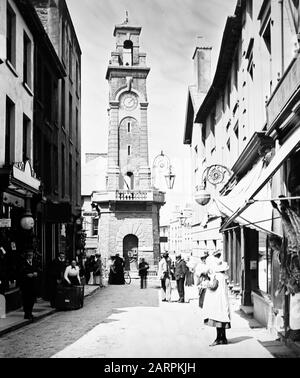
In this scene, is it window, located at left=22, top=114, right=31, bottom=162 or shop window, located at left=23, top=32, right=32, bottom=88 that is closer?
window, located at left=22, top=114, right=31, bottom=162

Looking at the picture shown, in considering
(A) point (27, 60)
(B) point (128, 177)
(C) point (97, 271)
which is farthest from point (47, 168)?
(B) point (128, 177)

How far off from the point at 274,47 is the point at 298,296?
4.98 metres

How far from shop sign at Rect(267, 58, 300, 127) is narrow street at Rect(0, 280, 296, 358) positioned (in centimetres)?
367

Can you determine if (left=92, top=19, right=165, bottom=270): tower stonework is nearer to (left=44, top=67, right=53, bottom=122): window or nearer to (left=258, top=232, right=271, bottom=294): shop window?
(left=44, top=67, right=53, bottom=122): window

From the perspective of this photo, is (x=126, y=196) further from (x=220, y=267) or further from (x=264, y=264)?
(x=220, y=267)

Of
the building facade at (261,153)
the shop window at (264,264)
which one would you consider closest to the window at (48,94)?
the building facade at (261,153)

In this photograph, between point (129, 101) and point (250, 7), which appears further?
point (129, 101)

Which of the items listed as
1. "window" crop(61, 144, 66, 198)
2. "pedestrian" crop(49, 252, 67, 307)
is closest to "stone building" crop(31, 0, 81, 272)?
"window" crop(61, 144, 66, 198)

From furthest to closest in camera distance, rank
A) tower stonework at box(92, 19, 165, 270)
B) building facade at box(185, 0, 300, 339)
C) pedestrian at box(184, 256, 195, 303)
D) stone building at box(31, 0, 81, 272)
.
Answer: tower stonework at box(92, 19, 165, 270) → pedestrian at box(184, 256, 195, 303) → stone building at box(31, 0, 81, 272) → building facade at box(185, 0, 300, 339)

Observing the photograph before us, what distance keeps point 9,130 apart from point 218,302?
7.81 m

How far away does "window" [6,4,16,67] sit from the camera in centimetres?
1470

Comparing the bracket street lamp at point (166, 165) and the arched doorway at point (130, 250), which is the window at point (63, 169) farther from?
the arched doorway at point (130, 250)

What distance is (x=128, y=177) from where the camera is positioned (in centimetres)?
4575

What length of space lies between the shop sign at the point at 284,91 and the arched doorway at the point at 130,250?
1312 inches
